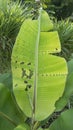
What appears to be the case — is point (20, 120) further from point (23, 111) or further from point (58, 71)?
point (58, 71)

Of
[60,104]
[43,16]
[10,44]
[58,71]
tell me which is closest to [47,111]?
[60,104]

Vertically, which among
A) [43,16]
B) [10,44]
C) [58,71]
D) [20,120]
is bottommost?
[10,44]

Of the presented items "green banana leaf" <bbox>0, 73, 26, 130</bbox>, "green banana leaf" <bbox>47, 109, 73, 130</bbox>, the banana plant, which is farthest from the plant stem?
"green banana leaf" <bbox>47, 109, 73, 130</bbox>

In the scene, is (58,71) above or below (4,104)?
above

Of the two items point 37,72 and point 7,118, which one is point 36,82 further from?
point 7,118

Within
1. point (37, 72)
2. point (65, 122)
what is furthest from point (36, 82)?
point (65, 122)

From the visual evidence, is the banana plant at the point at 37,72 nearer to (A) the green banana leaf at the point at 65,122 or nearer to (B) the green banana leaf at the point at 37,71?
(B) the green banana leaf at the point at 37,71

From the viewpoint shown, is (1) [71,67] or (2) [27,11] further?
(2) [27,11]
